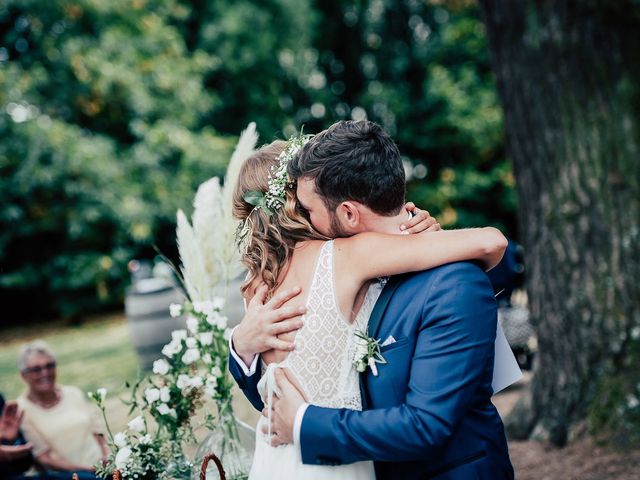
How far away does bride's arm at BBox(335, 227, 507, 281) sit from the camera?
180 cm

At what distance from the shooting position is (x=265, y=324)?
1.95 metres

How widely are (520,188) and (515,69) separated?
77cm

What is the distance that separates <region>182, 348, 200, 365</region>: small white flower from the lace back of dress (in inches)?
39.6

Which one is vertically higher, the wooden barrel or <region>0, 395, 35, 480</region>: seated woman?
<region>0, 395, 35, 480</region>: seated woman

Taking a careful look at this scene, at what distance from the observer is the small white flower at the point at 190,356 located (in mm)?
2807

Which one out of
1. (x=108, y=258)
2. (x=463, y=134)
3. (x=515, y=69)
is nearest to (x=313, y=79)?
(x=463, y=134)

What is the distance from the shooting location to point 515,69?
442 cm

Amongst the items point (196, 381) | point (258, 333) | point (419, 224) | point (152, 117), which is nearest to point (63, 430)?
point (196, 381)

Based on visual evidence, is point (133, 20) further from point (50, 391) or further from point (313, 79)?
point (50, 391)

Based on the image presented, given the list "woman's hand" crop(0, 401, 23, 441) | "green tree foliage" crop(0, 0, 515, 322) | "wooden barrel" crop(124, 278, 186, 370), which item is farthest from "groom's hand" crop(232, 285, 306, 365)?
"green tree foliage" crop(0, 0, 515, 322)

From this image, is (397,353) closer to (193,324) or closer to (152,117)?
(193,324)

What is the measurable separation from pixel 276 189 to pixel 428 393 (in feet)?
2.47

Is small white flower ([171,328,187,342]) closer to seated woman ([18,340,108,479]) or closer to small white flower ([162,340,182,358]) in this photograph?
small white flower ([162,340,182,358])

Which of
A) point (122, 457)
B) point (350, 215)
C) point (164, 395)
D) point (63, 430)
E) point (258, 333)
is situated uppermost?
point (350, 215)
